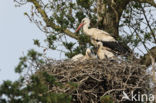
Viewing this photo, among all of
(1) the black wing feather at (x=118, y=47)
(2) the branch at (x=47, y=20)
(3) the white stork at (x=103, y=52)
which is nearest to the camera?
(3) the white stork at (x=103, y=52)

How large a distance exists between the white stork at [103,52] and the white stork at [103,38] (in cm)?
15

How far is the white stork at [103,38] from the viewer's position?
1180 centimetres

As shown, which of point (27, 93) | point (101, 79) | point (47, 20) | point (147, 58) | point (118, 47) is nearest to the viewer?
point (27, 93)

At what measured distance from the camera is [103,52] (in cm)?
1147

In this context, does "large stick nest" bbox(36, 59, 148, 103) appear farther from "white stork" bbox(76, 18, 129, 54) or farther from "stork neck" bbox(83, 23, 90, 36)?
"stork neck" bbox(83, 23, 90, 36)

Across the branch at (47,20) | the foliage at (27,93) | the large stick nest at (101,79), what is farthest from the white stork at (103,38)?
the foliage at (27,93)

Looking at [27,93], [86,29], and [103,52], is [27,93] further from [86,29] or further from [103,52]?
[86,29]

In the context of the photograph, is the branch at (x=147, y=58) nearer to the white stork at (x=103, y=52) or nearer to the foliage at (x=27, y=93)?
the white stork at (x=103, y=52)

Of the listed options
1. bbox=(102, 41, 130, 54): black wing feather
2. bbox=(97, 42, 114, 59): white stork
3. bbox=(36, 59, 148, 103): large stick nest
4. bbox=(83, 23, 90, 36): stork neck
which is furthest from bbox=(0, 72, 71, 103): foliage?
bbox=(83, 23, 90, 36): stork neck

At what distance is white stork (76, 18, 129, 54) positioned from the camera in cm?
1180

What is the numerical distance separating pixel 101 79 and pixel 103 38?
2134 millimetres

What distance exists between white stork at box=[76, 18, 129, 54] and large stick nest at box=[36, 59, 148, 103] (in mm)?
1571

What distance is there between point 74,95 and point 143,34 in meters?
3.30

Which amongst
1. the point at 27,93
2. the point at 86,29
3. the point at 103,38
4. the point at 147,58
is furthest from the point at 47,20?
the point at 27,93
